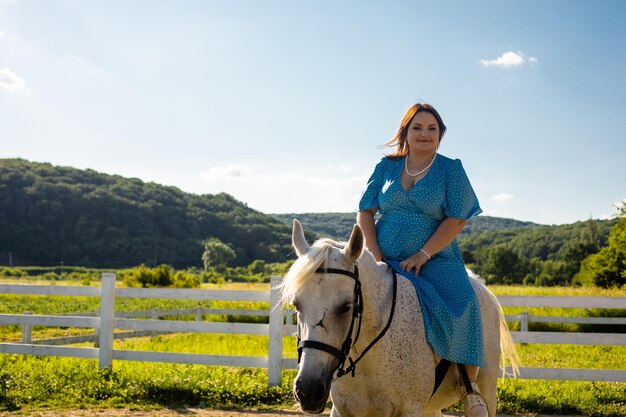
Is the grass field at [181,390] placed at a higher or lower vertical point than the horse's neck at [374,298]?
lower

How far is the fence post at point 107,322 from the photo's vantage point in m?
7.79

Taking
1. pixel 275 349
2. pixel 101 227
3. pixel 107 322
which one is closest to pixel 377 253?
pixel 275 349

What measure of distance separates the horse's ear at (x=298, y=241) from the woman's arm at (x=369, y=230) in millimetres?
573

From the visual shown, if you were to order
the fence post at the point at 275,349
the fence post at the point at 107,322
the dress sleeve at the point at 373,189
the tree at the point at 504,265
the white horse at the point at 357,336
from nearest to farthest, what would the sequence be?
the white horse at the point at 357,336, the dress sleeve at the point at 373,189, the fence post at the point at 275,349, the fence post at the point at 107,322, the tree at the point at 504,265

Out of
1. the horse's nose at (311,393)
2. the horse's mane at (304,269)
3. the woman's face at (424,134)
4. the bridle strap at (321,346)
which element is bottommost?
the horse's nose at (311,393)

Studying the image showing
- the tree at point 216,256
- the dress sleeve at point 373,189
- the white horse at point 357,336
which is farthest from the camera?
the tree at point 216,256

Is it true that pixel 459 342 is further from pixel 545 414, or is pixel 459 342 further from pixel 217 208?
pixel 217 208

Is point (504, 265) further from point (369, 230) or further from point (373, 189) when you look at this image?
point (369, 230)

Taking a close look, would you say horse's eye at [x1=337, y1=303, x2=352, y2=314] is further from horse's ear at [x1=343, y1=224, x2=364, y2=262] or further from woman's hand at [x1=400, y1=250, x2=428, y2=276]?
woman's hand at [x1=400, y1=250, x2=428, y2=276]

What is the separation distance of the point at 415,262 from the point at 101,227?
108 metres

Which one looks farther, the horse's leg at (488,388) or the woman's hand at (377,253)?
the horse's leg at (488,388)

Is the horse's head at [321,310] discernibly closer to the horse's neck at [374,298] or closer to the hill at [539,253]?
the horse's neck at [374,298]

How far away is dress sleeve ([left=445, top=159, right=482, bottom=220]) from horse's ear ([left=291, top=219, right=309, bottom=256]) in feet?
3.12

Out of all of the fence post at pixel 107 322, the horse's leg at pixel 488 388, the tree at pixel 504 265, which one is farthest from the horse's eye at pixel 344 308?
the tree at pixel 504 265
